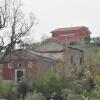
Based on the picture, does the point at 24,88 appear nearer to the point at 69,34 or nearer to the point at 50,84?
the point at 50,84

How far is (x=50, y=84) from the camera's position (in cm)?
2870

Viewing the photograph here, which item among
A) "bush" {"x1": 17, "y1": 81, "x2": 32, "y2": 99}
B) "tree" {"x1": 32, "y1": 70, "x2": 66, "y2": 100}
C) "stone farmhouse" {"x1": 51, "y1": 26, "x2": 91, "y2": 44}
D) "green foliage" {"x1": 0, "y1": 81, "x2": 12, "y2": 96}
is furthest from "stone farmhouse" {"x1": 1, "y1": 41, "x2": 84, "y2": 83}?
"stone farmhouse" {"x1": 51, "y1": 26, "x2": 91, "y2": 44}

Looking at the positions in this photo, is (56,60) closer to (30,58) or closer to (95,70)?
(30,58)

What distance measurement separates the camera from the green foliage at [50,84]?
→ 2816 cm

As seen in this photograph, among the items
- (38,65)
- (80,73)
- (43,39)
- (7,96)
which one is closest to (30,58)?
(38,65)

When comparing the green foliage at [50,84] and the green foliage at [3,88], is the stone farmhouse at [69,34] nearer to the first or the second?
the green foliage at [50,84]

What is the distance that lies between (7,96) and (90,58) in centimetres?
1840

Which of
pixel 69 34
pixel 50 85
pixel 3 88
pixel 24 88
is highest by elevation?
pixel 69 34

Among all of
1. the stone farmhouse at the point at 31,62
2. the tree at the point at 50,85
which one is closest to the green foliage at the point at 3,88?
the tree at the point at 50,85

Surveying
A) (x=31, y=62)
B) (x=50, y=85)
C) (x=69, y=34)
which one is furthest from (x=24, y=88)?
(x=69, y=34)

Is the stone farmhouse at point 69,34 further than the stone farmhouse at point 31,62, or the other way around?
the stone farmhouse at point 69,34

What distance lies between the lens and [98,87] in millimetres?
30547

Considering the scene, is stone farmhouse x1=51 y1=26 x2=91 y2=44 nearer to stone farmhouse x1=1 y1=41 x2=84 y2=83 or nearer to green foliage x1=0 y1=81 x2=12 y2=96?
stone farmhouse x1=1 y1=41 x2=84 y2=83

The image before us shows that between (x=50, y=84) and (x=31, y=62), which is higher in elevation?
(x=31, y=62)
